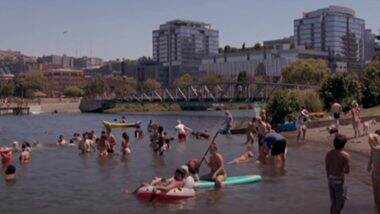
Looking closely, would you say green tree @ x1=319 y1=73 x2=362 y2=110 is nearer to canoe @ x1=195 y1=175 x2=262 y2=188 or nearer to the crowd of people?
the crowd of people

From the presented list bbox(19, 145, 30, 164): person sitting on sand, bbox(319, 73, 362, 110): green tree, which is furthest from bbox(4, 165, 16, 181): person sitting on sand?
bbox(319, 73, 362, 110): green tree

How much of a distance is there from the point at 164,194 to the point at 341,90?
42.3 metres

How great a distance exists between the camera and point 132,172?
87.1 feet

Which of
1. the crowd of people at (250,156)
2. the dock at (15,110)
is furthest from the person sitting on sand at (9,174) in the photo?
the dock at (15,110)

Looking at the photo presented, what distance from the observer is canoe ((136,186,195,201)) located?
18484 mm

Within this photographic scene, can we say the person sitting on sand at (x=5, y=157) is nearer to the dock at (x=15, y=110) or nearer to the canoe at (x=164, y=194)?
the canoe at (x=164, y=194)

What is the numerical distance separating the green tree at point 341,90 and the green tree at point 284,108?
328 inches

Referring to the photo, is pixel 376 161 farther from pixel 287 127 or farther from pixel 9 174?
pixel 287 127

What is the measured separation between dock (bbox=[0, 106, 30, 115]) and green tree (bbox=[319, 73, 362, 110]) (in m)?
142

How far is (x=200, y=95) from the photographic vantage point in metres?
171

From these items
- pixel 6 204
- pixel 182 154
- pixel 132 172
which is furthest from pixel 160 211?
pixel 182 154

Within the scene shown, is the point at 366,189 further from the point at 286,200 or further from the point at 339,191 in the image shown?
the point at 339,191

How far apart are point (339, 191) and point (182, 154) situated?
850 inches

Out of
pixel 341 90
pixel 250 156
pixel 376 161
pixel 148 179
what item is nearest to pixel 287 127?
pixel 341 90
